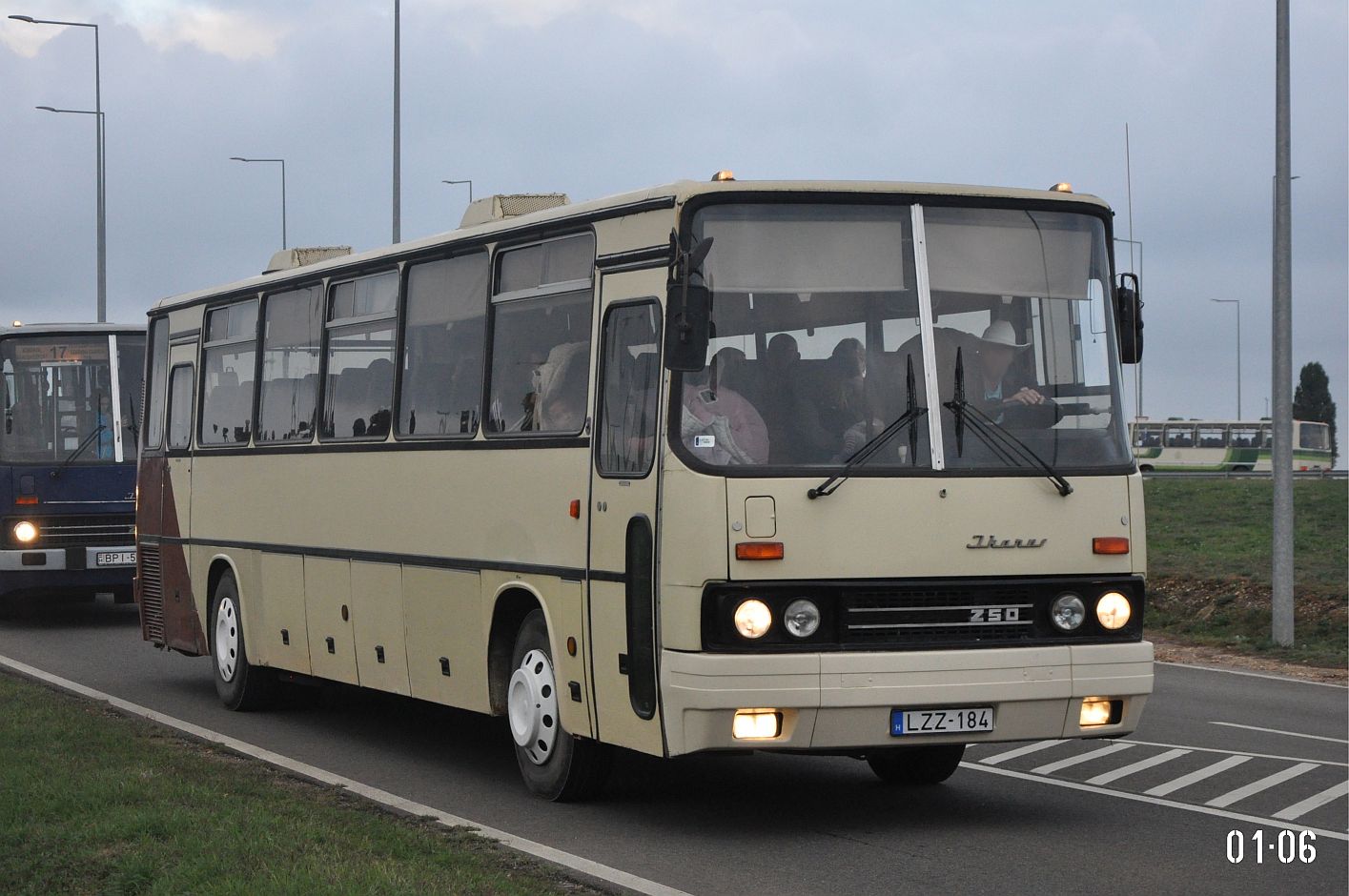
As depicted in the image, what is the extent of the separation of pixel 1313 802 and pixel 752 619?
3702 millimetres

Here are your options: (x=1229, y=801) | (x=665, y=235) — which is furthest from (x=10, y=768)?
(x=1229, y=801)

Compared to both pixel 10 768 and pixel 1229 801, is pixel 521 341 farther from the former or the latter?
pixel 1229 801

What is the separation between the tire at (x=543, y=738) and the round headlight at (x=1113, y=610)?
106 inches

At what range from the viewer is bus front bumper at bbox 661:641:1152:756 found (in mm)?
9086

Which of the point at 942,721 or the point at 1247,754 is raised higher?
the point at 942,721

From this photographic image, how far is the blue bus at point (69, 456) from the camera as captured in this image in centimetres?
2244

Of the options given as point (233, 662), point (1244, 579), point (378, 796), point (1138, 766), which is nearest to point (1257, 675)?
point (1244, 579)

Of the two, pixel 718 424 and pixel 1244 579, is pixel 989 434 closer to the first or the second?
pixel 718 424

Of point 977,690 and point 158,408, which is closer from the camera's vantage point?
point 977,690

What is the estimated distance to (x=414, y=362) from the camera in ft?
41.1

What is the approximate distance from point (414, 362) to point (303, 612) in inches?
101

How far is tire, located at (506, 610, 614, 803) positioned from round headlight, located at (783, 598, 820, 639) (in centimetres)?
182

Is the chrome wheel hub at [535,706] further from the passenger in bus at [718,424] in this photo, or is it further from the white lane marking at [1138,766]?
the white lane marking at [1138,766]

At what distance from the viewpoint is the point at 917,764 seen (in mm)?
11344
